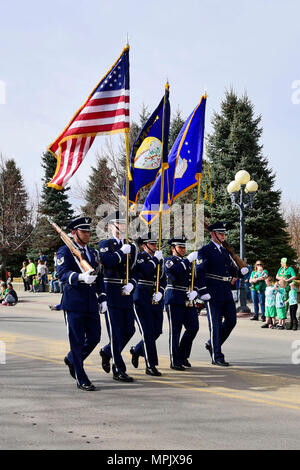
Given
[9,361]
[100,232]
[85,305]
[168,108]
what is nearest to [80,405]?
[85,305]

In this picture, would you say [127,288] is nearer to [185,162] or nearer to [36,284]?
[185,162]

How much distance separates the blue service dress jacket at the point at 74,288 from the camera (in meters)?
7.05

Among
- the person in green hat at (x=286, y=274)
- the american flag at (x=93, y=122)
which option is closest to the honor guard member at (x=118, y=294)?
the american flag at (x=93, y=122)

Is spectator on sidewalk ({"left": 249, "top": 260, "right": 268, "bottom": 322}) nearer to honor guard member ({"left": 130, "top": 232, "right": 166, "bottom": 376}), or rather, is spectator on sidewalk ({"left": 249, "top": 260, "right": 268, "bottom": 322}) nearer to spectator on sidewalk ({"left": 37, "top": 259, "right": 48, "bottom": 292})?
honor guard member ({"left": 130, "top": 232, "right": 166, "bottom": 376})

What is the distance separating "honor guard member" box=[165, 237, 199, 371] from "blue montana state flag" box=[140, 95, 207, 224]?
6.40ft

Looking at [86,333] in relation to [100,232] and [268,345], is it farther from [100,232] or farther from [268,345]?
[100,232]

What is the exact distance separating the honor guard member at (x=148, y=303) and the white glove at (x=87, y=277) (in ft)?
4.72

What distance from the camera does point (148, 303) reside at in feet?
27.0

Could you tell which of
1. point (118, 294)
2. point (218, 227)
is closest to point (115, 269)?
point (118, 294)

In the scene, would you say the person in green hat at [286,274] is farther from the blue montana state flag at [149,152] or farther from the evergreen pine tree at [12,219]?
the evergreen pine tree at [12,219]

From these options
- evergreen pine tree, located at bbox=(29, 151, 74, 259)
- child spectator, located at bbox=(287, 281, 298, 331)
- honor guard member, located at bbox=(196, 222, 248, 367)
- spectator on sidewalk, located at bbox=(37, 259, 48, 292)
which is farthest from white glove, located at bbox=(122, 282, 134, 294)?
evergreen pine tree, located at bbox=(29, 151, 74, 259)

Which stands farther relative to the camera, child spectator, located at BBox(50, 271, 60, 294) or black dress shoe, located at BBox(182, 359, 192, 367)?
child spectator, located at BBox(50, 271, 60, 294)

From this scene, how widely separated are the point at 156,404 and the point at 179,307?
237cm

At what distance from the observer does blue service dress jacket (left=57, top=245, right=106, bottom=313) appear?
23.1ft
